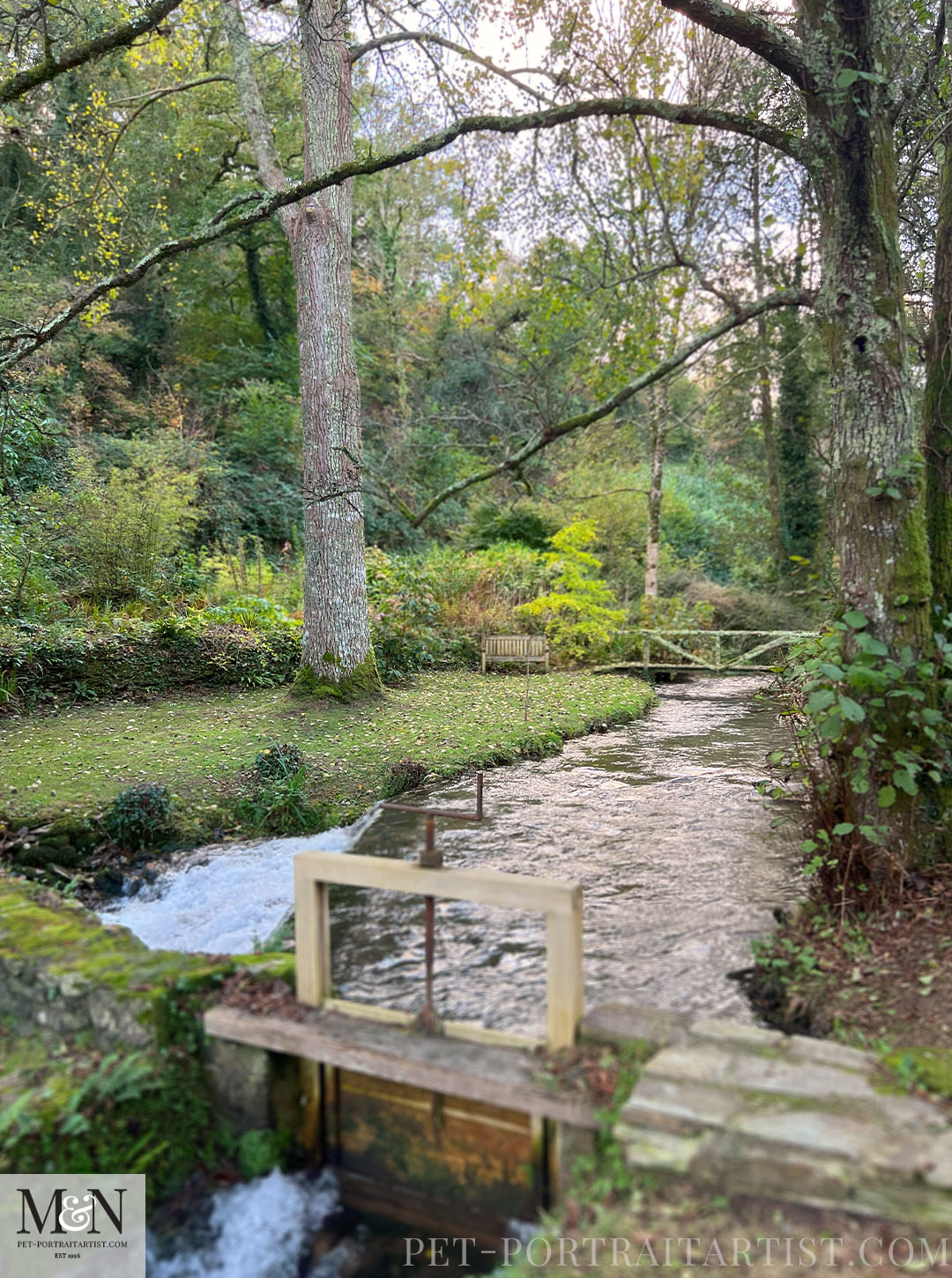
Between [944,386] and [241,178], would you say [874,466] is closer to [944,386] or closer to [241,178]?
[944,386]

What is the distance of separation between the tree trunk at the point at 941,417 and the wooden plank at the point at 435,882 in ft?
9.13

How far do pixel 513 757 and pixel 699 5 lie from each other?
617 centimetres

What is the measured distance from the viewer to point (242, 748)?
7641 millimetres

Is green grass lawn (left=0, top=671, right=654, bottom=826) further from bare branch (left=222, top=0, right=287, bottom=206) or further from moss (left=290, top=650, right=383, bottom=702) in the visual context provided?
bare branch (left=222, top=0, right=287, bottom=206)

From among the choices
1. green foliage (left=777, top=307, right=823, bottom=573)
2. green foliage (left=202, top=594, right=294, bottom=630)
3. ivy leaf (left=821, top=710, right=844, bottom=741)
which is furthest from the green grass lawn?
green foliage (left=777, top=307, right=823, bottom=573)

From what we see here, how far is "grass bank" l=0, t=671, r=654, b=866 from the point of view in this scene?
6094 mm

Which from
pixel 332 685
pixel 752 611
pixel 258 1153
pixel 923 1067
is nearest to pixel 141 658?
pixel 332 685

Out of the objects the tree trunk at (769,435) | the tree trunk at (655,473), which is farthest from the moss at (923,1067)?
the tree trunk at (769,435)

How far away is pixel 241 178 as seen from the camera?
18188 mm

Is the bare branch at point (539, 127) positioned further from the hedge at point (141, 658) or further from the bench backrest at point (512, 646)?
the bench backrest at point (512, 646)

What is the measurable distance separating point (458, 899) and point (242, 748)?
4938mm

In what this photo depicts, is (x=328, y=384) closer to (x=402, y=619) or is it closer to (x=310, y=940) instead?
(x=402, y=619)

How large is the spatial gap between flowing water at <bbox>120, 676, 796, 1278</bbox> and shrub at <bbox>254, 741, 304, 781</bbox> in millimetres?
722

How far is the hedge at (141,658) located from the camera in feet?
30.1
